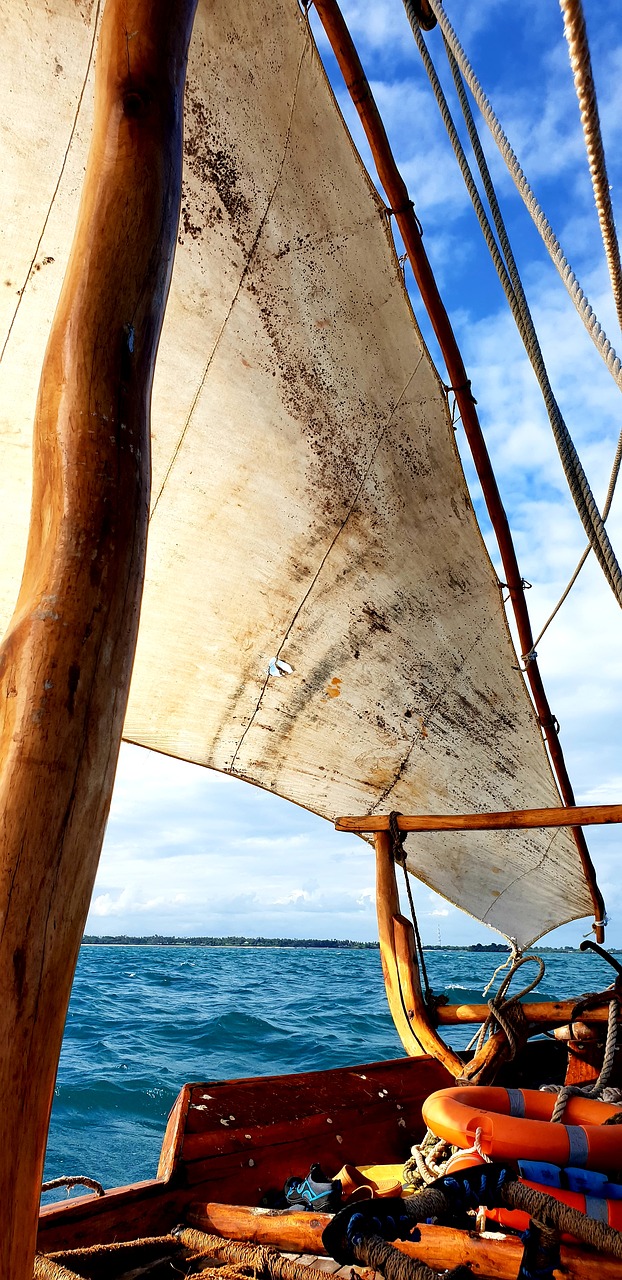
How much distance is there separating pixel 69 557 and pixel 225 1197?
245 cm

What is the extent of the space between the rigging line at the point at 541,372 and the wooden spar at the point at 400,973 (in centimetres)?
261

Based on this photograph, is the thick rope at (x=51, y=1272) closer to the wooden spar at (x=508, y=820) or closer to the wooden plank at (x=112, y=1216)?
the wooden plank at (x=112, y=1216)

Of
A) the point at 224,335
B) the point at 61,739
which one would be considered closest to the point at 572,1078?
the point at 61,739

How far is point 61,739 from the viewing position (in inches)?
40.2

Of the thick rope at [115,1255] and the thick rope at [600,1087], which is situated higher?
the thick rope at [600,1087]

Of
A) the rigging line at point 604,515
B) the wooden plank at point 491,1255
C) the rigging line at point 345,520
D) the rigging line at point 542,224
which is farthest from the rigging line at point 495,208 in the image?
the wooden plank at point 491,1255

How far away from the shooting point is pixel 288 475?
432cm

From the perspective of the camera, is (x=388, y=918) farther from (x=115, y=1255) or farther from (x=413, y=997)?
(x=115, y=1255)

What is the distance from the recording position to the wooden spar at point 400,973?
402cm

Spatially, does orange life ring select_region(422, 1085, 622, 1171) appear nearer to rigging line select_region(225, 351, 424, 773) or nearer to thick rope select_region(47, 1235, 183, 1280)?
thick rope select_region(47, 1235, 183, 1280)

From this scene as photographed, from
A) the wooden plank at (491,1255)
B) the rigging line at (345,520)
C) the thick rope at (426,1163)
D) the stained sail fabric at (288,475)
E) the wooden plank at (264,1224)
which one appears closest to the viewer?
the wooden plank at (491,1255)

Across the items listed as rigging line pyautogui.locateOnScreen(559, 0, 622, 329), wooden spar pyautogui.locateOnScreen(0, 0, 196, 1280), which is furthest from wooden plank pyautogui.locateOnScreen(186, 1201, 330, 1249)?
rigging line pyautogui.locateOnScreen(559, 0, 622, 329)

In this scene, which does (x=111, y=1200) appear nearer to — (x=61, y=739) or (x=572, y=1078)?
(x=61, y=739)

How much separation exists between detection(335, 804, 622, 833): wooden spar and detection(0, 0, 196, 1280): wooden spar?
11.2 ft
